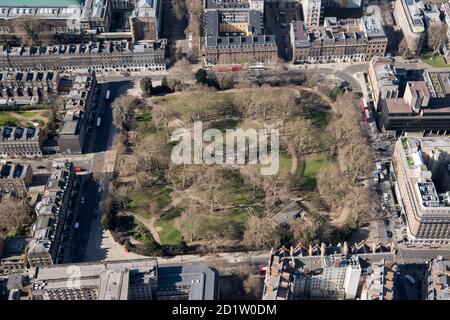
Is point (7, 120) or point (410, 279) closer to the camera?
point (410, 279)

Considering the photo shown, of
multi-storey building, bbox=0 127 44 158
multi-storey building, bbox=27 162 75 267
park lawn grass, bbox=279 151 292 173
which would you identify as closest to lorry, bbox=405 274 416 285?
park lawn grass, bbox=279 151 292 173

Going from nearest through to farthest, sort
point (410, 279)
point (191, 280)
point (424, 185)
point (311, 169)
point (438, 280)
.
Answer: point (191, 280), point (438, 280), point (410, 279), point (424, 185), point (311, 169)

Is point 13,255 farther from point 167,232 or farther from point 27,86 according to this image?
point 27,86

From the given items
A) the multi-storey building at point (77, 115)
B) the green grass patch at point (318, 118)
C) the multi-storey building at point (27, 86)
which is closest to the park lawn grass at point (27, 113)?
the multi-storey building at point (27, 86)

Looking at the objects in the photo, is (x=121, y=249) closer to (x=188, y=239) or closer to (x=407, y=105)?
(x=188, y=239)

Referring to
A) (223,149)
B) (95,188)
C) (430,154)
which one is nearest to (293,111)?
(223,149)

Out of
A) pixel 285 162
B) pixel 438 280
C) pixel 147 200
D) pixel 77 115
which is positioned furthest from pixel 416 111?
pixel 77 115

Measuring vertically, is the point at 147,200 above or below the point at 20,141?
below
